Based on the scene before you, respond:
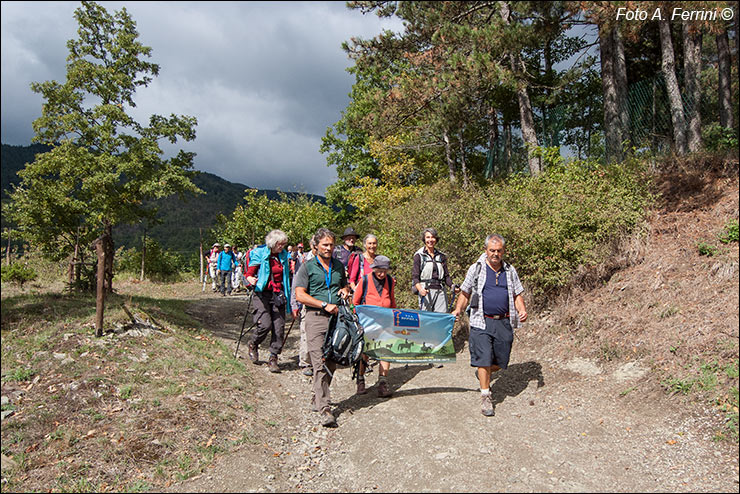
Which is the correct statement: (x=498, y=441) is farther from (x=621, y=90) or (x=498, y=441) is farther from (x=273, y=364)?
(x=621, y=90)

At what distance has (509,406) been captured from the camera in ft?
18.2

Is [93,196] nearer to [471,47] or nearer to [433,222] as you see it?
[433,222]

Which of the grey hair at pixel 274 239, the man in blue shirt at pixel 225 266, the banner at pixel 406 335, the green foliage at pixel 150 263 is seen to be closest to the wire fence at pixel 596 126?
the banner at pixel 406 335

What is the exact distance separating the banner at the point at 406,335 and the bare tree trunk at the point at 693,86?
8.46m

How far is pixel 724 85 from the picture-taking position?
12.1m

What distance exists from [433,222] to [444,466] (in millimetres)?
6309

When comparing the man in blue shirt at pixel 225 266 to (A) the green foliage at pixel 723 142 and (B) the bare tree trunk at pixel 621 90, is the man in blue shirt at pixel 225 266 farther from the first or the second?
(A) the green foliage at pixel 723 142

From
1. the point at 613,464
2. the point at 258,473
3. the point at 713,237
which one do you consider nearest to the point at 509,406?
the point at 613,464

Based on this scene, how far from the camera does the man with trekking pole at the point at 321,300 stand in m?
5.18

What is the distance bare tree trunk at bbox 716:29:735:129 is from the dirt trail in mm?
9456

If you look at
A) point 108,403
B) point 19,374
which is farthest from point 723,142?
point 19,374

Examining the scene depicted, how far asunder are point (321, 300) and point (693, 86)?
11540 millimetres

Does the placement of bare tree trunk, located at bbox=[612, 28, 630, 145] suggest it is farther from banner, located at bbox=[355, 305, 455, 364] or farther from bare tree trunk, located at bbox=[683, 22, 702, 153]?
banner, located at bbox=[355, 305, 455, 364]

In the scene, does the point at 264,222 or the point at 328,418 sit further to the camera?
the point at 264,222
